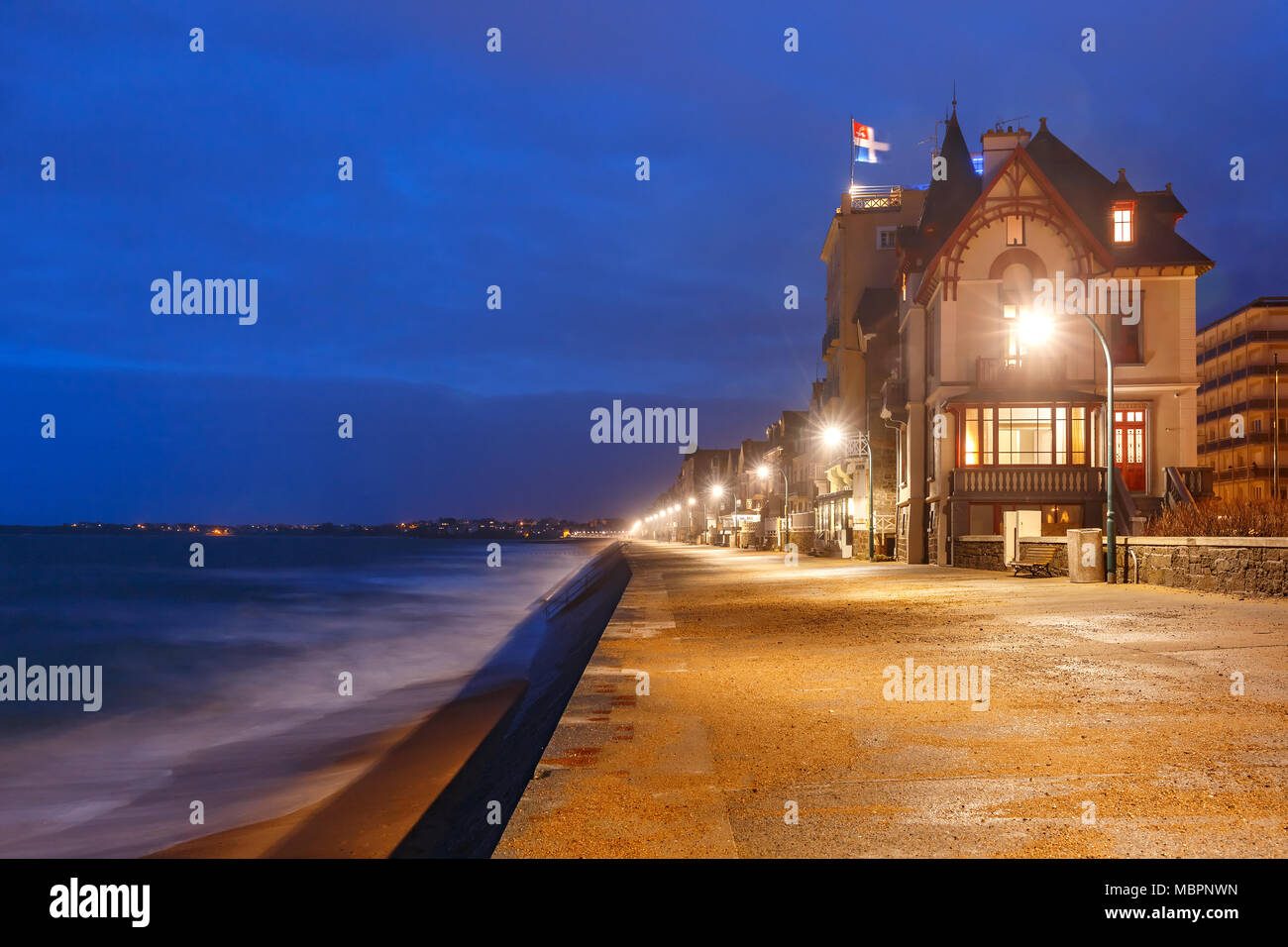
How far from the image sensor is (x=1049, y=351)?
3506 centimetres

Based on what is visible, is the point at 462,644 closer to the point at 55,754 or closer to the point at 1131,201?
the point at 55,754

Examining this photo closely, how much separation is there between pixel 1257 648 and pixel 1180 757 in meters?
5.63

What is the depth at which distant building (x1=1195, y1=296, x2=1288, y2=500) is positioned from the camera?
269ft

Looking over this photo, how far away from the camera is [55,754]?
1666 cm

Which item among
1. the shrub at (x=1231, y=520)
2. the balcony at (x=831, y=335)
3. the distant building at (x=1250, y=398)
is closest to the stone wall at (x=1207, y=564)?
the shrub at (x=1231, y=520)

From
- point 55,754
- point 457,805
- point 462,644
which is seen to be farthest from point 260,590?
point 457,805

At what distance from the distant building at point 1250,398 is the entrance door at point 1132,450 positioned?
171ft

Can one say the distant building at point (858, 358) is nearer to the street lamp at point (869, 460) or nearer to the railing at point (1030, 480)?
the street lamp at point (869, 460)

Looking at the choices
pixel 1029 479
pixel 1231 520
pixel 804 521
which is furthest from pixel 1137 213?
pixel 804 521

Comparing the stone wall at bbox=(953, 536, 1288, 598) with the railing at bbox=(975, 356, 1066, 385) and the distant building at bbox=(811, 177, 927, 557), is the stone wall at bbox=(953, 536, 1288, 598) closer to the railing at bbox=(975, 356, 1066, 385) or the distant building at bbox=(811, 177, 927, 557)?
the railing at bbox=(975, 356, 1066, 385)

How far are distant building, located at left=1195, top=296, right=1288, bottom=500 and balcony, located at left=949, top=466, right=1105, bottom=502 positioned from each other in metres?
57.1

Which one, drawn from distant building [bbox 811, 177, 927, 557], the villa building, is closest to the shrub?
the villa building

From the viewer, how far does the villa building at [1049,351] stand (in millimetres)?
34219
